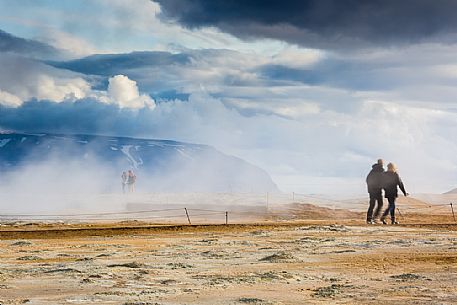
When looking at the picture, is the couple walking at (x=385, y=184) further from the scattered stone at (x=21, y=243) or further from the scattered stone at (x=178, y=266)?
the scattered stone at (x=178, y=266)

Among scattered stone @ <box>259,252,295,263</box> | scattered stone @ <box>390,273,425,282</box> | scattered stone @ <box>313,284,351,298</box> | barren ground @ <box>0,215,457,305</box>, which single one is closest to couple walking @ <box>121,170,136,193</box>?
barren ground @ <box>0,215,457,305</box>

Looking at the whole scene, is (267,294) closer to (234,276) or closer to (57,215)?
(234,276)

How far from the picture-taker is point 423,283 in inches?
525

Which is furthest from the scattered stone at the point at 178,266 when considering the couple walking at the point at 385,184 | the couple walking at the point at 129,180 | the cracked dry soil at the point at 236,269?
the couple walking at the point at 129,180

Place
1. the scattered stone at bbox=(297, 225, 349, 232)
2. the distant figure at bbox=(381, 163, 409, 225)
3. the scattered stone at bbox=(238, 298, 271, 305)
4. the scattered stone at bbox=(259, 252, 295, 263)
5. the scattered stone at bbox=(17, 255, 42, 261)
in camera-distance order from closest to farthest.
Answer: the scattered stone at bbox=(238, 298, 271, 305) < the scattered stone at bbox=(259, 252, 295, 263) < the scattered stone at bbox=(17, 255, 42, 261) < the scattered stone at bbox=(297, 225, 349, 232) < the distant figure at bbox=(381, 163, 409, 225)

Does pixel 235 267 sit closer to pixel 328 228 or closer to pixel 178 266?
pixel 178 266

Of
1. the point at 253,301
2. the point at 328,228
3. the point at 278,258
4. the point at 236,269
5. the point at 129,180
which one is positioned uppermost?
the point at 129,180

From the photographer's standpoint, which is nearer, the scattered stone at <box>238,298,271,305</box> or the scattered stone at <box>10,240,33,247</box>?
the scattered stone at <box>238,298,271,305</box>

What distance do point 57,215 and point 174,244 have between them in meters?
21.3

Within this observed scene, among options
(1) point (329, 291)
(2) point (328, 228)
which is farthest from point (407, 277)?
(2) point (328, 228)

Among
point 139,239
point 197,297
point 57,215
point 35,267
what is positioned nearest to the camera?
point 197,297

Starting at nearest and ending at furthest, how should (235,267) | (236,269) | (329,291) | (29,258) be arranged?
(329,291) → (236,269) → (235,267) → (29,258)

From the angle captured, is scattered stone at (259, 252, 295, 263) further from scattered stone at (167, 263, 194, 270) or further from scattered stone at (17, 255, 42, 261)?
scattered stone at (17, 255, 42, 261)

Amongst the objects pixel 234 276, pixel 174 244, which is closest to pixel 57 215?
pixel 174 244
